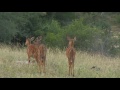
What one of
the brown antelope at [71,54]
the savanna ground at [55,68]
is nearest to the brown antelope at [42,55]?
the savanna ground at [55,68]

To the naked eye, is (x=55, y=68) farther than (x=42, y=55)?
Yes

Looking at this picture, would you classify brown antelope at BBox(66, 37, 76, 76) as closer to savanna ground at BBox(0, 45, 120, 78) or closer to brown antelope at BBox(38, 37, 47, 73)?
savanna ground at BBox(0, 45, 120, 78)

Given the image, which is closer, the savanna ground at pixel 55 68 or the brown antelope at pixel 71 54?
the savanna ground at pixel 55 68

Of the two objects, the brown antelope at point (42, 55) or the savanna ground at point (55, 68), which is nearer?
the savanna ground at point (55, 68)

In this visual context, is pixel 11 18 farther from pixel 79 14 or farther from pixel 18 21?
pixel 79 14

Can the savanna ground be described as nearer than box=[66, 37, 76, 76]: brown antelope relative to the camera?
Yes

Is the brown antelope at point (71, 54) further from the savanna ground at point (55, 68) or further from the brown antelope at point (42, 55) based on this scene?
the brown antelope at point (42, 55)

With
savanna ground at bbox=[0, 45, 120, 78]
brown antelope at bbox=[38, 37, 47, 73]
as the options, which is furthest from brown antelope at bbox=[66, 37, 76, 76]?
brown antelope at bbox=[38, 37, 47, 73]

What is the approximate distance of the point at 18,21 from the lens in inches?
1243

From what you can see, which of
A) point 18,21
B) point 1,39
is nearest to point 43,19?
point 18,21

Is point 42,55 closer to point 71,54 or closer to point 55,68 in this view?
point 71,54

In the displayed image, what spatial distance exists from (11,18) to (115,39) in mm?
10451

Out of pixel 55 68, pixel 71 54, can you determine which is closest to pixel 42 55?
pixel 71 54
